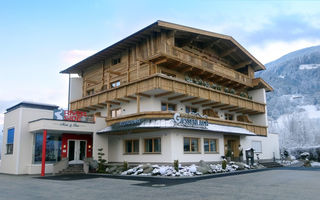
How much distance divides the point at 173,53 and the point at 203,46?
8.30 meters

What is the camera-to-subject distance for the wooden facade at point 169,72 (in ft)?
78.7

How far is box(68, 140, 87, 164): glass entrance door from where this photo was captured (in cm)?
2607

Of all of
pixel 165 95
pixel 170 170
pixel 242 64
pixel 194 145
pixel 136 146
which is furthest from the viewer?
pixel 242 64

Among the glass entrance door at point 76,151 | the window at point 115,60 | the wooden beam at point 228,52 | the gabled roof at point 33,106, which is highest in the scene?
the wooden beam at point 228,52

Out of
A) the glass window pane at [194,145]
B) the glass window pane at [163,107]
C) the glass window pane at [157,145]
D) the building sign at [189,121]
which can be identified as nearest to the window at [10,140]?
the glass window pane at [157,145]

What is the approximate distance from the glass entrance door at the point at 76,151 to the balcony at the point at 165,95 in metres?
4.48

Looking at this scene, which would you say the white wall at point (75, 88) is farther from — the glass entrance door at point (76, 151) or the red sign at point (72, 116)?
the red sign at point (72, 116)

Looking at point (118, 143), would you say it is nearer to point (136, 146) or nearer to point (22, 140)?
point (136, 146)

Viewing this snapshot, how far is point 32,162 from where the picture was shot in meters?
24.4

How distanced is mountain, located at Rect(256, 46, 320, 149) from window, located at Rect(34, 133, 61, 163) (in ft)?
209

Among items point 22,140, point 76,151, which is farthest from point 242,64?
point 22,140

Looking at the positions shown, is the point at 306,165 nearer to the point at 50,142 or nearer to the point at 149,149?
the point at 149,149

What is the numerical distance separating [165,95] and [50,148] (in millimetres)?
11623

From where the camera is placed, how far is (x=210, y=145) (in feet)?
86.9
